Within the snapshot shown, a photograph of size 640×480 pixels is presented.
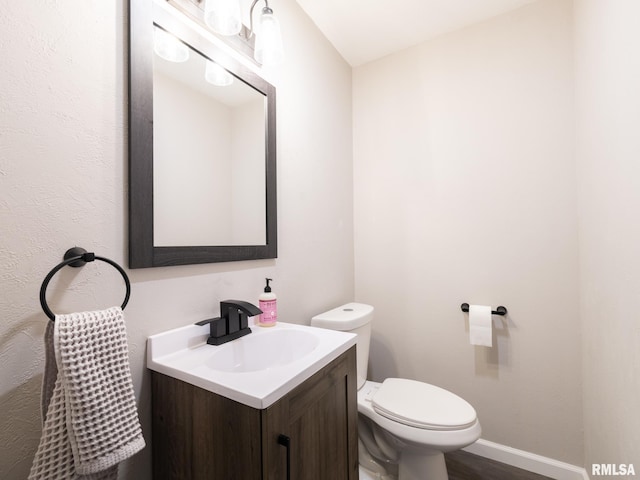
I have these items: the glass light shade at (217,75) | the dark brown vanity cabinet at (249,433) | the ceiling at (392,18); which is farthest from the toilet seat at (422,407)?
the ceiling at (392,18)

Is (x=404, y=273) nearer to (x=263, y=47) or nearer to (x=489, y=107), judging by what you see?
(x=489, y=107)

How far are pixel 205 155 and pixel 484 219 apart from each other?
4.87 ft

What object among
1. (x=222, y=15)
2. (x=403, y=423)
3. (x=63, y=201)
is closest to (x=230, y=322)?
(x=63, y=201)

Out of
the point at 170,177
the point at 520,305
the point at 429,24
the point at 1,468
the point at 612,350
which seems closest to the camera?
the point at 1,468

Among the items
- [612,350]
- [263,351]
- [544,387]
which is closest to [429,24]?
[612,350]

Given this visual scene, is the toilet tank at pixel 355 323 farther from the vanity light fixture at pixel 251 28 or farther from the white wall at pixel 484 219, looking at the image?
the vanity light fixture at pixel 251 28

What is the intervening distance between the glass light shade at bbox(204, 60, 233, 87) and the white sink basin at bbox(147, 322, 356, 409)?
35.2 inches

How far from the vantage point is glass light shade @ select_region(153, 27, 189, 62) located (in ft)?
2.87

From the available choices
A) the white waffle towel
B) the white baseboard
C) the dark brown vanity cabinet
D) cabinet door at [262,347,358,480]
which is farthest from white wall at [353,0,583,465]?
the white waffle towel

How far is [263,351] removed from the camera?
1066mm

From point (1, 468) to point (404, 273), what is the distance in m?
1.76

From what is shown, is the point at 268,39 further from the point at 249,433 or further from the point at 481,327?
the point at 481,327

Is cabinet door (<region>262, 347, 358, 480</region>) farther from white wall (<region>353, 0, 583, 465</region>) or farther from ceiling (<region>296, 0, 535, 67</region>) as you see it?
ceiling (<region>296, 0, 535, 67</region>)

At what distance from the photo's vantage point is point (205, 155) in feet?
3.47
